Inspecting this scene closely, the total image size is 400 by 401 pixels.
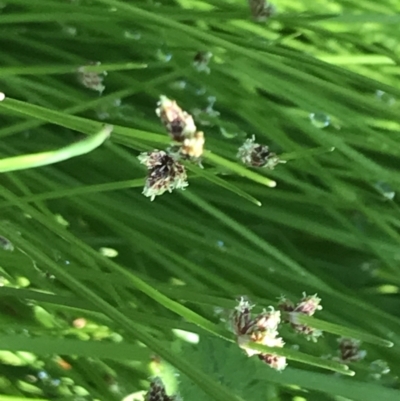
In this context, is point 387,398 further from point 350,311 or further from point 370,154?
point 370,154

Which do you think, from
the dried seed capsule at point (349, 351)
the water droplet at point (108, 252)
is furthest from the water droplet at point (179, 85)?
the dried seed capsule at point (349, 351)

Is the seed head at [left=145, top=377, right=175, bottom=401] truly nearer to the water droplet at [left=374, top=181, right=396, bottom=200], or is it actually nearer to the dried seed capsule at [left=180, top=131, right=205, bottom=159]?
the dried seed capsule at [left=180, top=131, right=205, bottom=159]

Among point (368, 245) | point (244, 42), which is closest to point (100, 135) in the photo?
point (244, 42)

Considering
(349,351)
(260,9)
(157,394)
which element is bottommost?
(157,394)

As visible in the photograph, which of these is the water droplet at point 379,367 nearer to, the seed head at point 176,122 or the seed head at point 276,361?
the seed head at point 276,361

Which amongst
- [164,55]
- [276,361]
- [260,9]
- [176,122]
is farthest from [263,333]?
[164,55]

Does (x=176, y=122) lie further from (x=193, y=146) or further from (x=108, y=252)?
(x=108, y=252)

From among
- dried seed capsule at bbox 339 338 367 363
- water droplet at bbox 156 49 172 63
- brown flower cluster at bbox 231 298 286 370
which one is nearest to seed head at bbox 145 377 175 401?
brown flower cluster at bbox 231 298 286 370
